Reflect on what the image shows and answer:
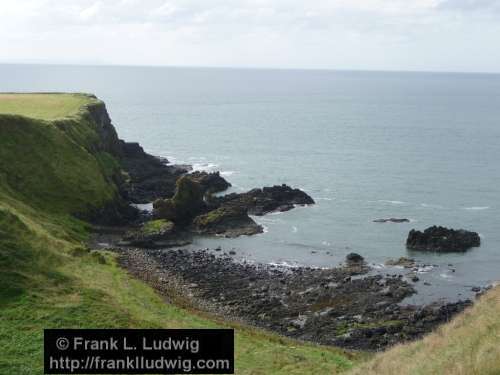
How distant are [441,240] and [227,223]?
93.4 ft

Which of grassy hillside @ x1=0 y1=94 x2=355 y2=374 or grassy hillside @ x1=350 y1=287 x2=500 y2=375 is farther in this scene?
grassy hillside @ x1=0 y1=94 x2=355 y2=374

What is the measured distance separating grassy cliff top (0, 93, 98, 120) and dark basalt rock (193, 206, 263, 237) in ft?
115

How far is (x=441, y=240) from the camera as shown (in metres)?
75.8

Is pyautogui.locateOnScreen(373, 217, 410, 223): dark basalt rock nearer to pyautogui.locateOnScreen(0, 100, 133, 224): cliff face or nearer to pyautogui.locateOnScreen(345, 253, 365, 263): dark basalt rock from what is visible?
pyautogui.locateOnScreen(345, 253, 365, 263): dark basalt rock

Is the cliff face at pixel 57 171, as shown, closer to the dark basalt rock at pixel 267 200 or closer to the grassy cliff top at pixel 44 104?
the grassy cliff top at pixel 44 104

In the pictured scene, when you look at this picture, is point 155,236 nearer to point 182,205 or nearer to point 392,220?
point 182,205

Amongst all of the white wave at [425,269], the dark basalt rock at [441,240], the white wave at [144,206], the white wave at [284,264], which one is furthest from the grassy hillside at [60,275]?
the dark basalt rock at [441,240]

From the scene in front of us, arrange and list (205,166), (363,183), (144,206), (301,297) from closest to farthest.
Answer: (301,297), (144,206), (363,183), (205,166)

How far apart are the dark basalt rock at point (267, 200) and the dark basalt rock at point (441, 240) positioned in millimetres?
22946

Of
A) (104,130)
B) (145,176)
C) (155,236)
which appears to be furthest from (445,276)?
(104,130)

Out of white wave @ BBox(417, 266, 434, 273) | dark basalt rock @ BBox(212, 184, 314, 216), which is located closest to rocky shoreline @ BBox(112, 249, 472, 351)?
white wave @ BBox(417, 266, 434, 273)

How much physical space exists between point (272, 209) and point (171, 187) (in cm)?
1934

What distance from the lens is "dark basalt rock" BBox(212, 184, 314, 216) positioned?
305 feet

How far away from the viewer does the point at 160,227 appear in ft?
261
